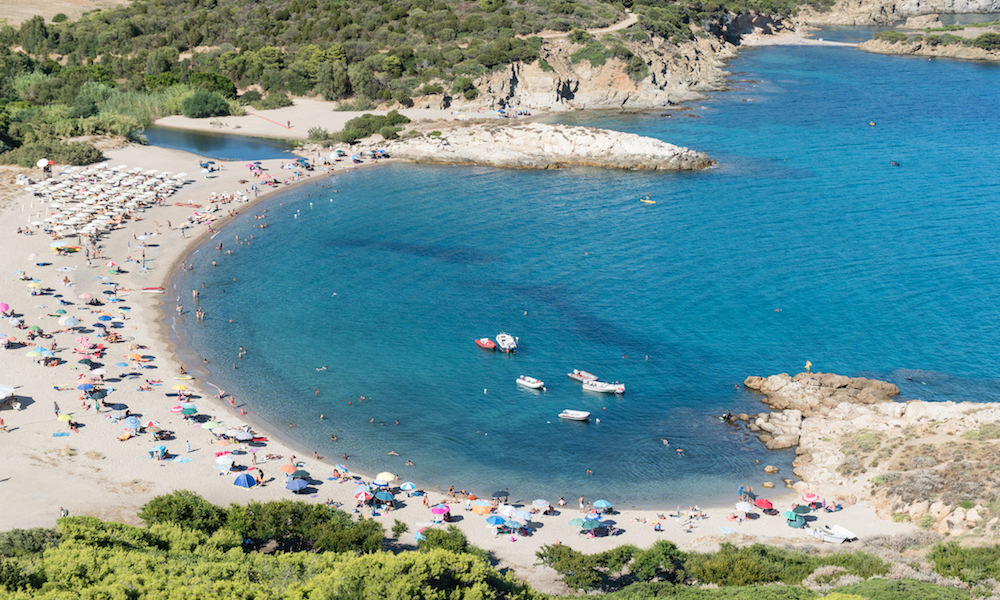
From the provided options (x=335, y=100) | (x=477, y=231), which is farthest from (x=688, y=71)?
(x=477, y=231)

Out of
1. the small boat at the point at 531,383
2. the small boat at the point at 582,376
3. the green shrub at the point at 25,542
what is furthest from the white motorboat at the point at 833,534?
the green shrub at the point at 25,542

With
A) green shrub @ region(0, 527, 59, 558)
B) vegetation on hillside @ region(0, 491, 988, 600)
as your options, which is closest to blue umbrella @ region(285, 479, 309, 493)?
vegetation on hillside @ region(0, 491, 988, 600)

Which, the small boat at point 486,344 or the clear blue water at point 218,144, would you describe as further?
the clear blue water at point 218,144

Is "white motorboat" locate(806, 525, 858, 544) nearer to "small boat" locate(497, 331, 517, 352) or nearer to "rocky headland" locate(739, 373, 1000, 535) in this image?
"rocky headland" locate(739, 373, 1000, 535)

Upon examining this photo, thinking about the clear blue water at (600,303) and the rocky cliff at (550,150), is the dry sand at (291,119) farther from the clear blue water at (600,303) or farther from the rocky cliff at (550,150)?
the clear blue water at (600,303)

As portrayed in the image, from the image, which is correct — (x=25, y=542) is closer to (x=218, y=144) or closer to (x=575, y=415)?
Result: (x=575, y=415)

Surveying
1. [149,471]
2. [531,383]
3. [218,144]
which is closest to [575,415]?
[531,383]
